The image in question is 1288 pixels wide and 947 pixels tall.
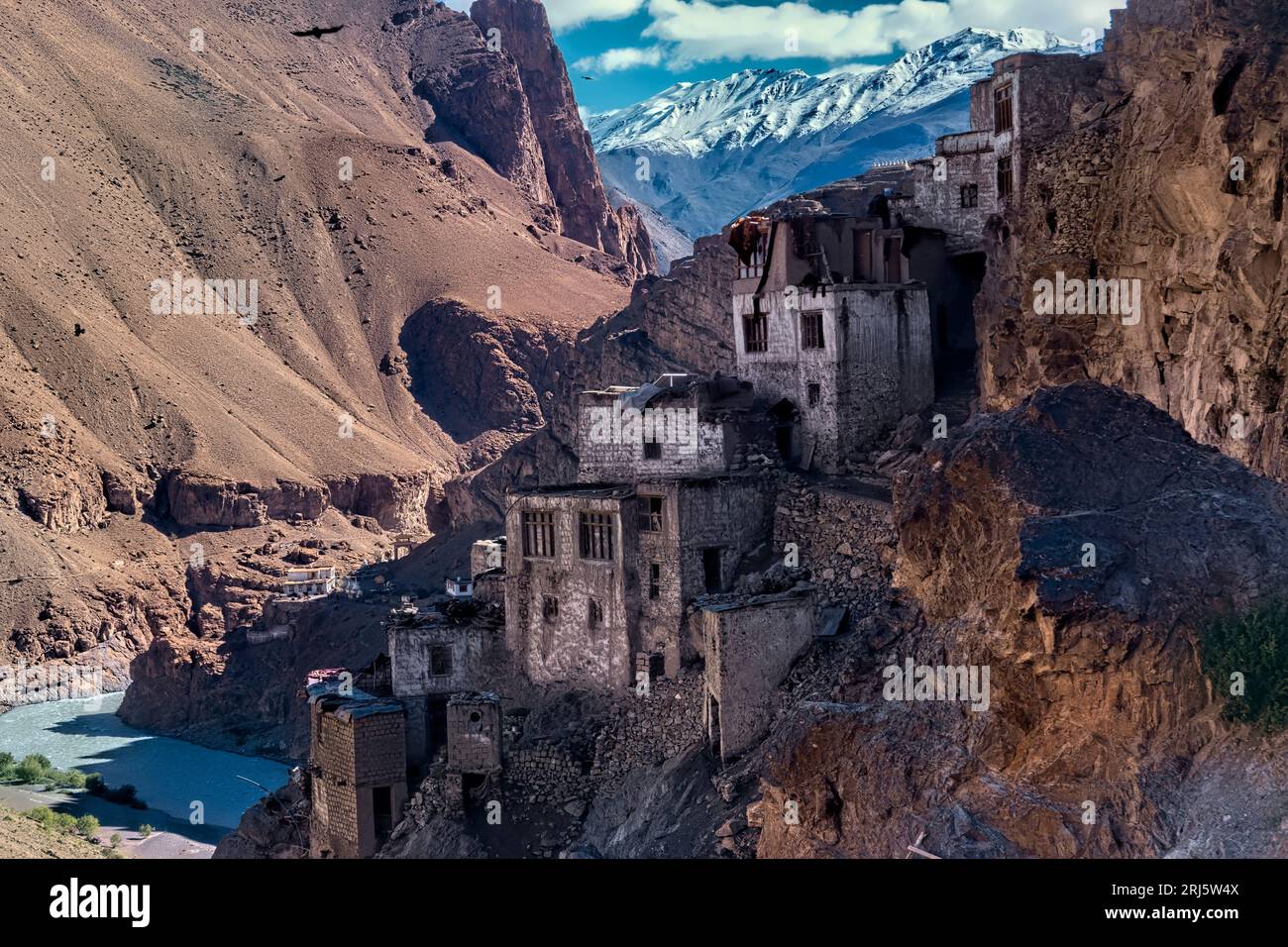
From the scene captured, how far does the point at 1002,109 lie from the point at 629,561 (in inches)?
483

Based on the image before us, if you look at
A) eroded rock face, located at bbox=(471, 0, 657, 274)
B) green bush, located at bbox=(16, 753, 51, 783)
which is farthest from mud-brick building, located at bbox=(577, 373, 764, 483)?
eroded rock face, located at bbox=(471, 0, 657, 274)

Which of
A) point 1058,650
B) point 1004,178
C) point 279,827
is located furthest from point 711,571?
point 1058,650

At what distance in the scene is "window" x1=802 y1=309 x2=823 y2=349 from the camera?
33.3 meters

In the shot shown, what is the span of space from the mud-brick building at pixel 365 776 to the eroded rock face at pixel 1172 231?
13.0 m

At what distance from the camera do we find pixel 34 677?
7762cm

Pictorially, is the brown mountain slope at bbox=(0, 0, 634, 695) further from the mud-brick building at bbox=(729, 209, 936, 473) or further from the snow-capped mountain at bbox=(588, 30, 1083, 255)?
the mud-brick building at bbox=(729, 209, 936, 473)

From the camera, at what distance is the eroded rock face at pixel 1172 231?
2411 centimetres

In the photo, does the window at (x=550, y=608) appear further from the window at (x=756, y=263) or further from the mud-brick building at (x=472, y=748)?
the window at (x=756, y=263)

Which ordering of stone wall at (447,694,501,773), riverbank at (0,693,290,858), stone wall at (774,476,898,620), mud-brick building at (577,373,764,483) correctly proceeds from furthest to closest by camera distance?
riverbank at (0,693,290,858), mud-brick building at (577,373,764,483), stone wall at (447,694,501,773), stone wall at (774,476,898,620)

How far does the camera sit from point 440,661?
35219 millimetres

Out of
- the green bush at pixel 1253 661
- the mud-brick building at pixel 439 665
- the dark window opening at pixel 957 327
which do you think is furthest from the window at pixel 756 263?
the green bush at pixel 1253 661

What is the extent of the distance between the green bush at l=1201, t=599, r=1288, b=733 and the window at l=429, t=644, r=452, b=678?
867 inches
